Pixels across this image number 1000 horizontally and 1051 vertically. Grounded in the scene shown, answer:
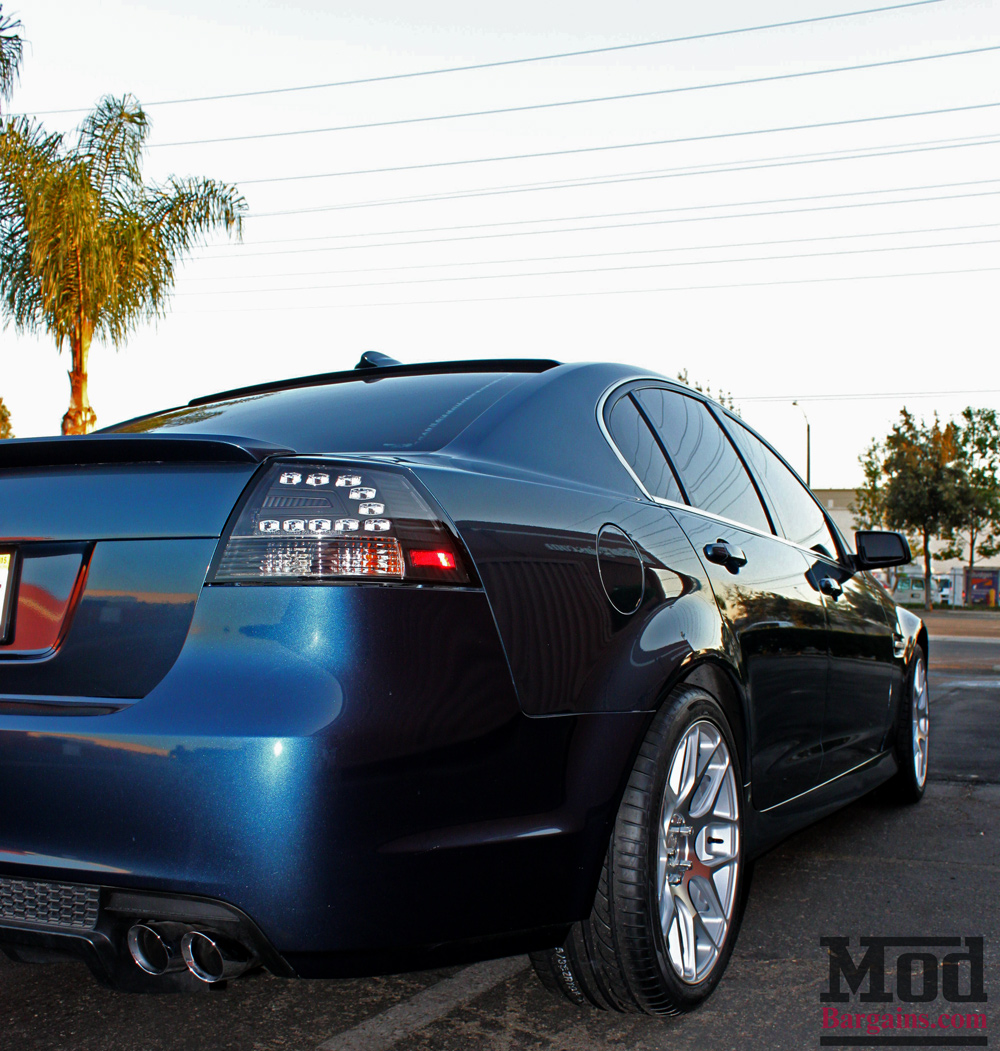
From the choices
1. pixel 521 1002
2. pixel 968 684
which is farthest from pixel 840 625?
pixel 968 684

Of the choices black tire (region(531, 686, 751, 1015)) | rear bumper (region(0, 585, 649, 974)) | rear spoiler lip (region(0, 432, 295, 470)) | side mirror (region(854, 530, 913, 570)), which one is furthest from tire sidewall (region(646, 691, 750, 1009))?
side mirror (region(854, 530, 913, 570))

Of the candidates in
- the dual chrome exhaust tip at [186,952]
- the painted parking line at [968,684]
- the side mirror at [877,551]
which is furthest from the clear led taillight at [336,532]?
the painted parking line at [968,684]

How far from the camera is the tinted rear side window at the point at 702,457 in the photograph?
10.5ft

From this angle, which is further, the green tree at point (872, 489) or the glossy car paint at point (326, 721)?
the green tree at point (872, 489)

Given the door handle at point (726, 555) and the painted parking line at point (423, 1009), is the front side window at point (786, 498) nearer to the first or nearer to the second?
the door handle at point (726, 555)

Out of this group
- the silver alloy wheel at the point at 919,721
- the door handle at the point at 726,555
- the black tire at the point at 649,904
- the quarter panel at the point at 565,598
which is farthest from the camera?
the silver alloy wheel at the point at 919,721

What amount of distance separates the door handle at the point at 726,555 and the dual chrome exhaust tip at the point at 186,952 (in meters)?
1.54

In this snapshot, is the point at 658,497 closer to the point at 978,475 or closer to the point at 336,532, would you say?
the point at 336,532

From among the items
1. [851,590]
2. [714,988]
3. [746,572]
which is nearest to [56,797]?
[714,988]

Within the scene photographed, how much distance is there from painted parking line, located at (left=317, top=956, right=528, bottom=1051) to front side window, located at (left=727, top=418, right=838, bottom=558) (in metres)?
Result: 1.84

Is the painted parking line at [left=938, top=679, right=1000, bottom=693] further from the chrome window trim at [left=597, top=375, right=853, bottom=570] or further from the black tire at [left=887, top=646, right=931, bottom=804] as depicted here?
the chrome window trim at [left=597, top=375, right=853, bottom=570]

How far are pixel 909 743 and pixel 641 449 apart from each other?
2.57 meters

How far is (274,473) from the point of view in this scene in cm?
203

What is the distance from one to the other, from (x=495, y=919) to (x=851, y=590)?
2630mm
